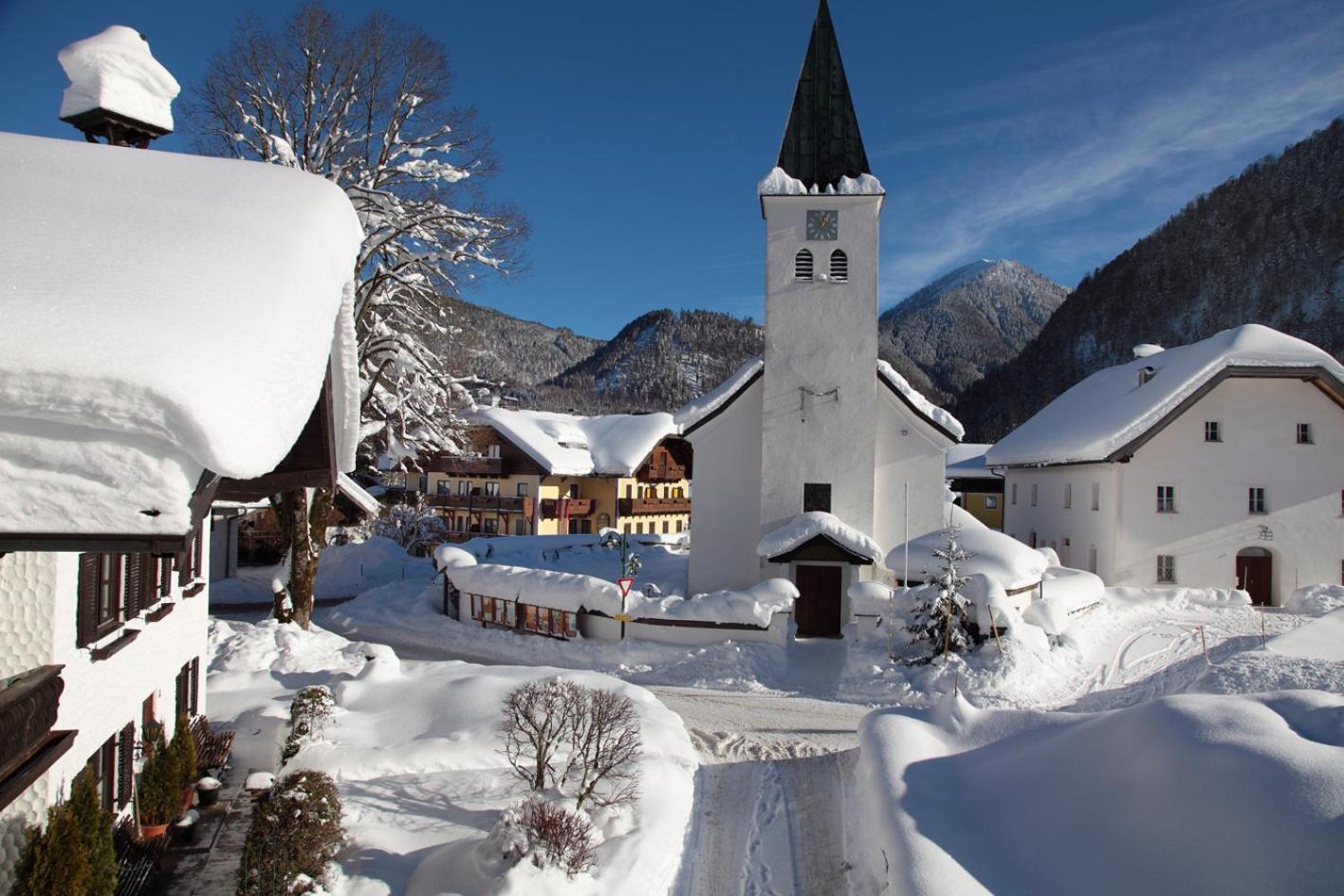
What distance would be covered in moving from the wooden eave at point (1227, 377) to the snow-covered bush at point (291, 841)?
27434 mm

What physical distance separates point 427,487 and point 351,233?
43234 mm

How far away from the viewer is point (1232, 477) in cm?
2925

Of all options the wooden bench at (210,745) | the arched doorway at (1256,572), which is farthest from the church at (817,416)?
the wooden bench at (210,745)

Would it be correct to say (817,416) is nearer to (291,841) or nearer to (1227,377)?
(1227,377)

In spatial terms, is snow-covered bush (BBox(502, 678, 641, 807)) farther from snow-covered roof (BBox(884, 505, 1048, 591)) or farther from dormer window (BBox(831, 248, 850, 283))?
dormer window (BBox(831, 248, 850, 283))

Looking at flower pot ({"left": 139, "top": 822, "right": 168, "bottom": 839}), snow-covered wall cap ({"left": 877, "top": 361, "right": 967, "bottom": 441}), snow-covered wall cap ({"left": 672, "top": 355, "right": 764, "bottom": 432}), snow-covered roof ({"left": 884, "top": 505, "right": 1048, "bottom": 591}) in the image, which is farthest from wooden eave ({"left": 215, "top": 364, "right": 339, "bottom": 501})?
snow-covered wall cap ({"left": 877, "top": 361, "right": 967, "bottom": 441})

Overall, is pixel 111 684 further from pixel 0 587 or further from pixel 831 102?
pixel 831 102

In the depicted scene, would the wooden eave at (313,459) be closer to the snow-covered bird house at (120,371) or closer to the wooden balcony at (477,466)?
the snow-covered bird house at (120,371)

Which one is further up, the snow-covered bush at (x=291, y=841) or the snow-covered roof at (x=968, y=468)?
the snow-covered roof at (x=968, y=468)

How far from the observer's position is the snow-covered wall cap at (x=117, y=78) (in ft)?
26.4

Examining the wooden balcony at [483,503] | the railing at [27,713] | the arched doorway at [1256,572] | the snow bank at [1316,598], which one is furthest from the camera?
the wooden balcony at [483,503]

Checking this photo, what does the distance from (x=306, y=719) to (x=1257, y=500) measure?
30.8 meters

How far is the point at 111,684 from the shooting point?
8.12 metres

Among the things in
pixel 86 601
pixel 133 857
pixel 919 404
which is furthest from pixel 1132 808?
pixel 919 404
